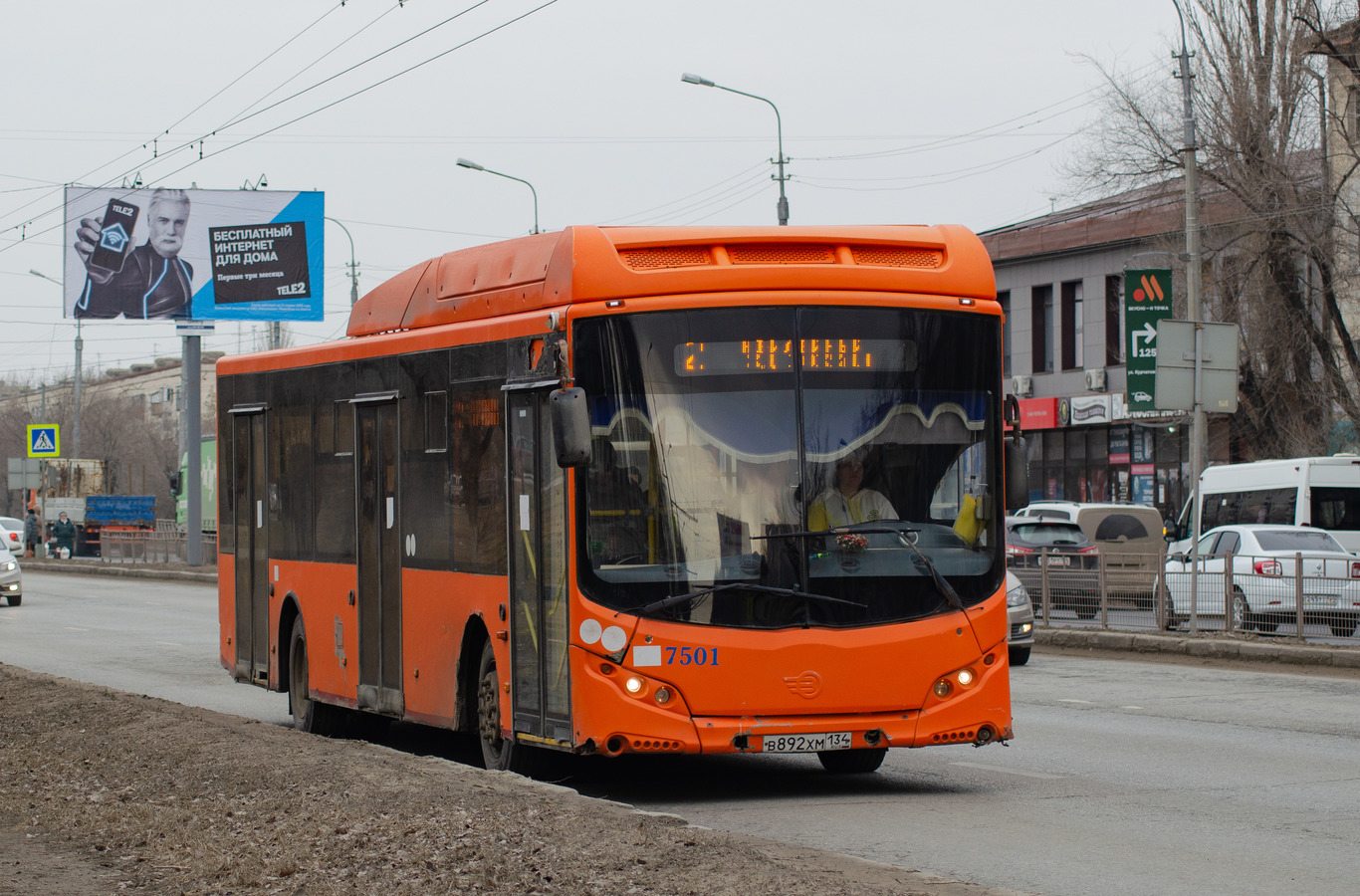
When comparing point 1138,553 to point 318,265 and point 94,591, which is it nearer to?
point 94,591

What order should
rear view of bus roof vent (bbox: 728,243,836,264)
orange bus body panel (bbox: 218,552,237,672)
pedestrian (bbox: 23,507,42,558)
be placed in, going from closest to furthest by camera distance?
rear view of bus roof vent (bbox: 728,243,836,264), orange bus body panel (bbox: 218,552,237,672), pedestrian (bbox: 23,507,42,558)

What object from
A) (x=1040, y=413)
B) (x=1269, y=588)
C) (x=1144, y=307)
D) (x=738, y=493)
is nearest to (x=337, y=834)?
(x=738, y=493)

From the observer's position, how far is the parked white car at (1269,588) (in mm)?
19281

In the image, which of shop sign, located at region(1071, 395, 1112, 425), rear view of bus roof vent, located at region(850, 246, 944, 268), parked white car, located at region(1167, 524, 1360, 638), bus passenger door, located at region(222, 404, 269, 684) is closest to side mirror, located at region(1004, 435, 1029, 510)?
rear view of bus roof vent, located at region(850, 246, 944, 268)

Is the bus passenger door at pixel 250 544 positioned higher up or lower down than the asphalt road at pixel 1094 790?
higher up

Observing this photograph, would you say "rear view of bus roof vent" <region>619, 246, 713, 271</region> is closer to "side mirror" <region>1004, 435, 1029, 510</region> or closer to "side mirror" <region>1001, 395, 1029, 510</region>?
"side mirror" <region>1001, 395, 1029, 510</region>

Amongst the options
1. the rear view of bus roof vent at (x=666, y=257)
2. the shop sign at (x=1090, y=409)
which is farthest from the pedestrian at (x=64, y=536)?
the rear view of bus roof vent at (x=666, y=257)

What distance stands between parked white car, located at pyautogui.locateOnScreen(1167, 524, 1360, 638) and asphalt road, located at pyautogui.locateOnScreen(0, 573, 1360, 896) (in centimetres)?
174

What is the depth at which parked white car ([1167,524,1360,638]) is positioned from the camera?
19281mm

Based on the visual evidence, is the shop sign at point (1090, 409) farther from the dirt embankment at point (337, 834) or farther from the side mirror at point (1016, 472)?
the dirt embankment at point (337, 834)

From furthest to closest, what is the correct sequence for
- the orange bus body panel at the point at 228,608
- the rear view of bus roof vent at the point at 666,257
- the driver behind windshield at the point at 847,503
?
the orange bus body panel at the point at 228,608
the rear view of bus roof vent at the point at 666,257
the driver behind windshield at the point at 847,503

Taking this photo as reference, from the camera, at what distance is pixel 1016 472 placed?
32.4 feet

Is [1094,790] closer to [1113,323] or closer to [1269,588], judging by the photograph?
[1269,588]

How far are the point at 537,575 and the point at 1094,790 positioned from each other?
336 centimetres
